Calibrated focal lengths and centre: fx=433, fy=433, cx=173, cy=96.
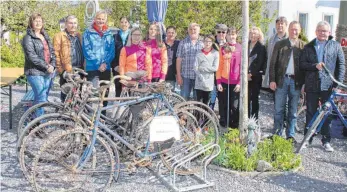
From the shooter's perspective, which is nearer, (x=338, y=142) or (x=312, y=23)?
(x=338, y=142)

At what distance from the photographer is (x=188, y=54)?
6562 millimetres

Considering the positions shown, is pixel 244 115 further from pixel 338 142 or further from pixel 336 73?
pixel 338 142

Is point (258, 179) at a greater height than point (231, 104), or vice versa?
point (231, 104)

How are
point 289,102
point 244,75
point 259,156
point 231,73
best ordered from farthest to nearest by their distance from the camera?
point 231,73, point 289,102, point 244,75, point 259,156

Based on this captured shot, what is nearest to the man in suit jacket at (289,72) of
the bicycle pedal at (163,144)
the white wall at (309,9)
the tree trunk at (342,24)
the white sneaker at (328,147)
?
the white sneaker at (328,147)

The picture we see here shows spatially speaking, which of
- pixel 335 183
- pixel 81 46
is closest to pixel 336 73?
pixel 335 183

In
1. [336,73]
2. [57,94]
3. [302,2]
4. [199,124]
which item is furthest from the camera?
[302,2]

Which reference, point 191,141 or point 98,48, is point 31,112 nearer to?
point 98,48

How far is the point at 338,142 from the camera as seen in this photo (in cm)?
658

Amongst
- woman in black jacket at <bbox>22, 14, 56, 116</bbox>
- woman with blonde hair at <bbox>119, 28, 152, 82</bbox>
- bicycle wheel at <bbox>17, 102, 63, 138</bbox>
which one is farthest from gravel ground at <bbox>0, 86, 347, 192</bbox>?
woman with blonde hair at <bbox>119, 28, 152, 82</bbox>

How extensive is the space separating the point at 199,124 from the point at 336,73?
2.19 meters

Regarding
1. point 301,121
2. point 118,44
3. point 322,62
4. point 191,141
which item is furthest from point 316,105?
point 118,44

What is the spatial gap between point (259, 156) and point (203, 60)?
5.83ft

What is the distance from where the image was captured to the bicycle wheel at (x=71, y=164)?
4.14 m
